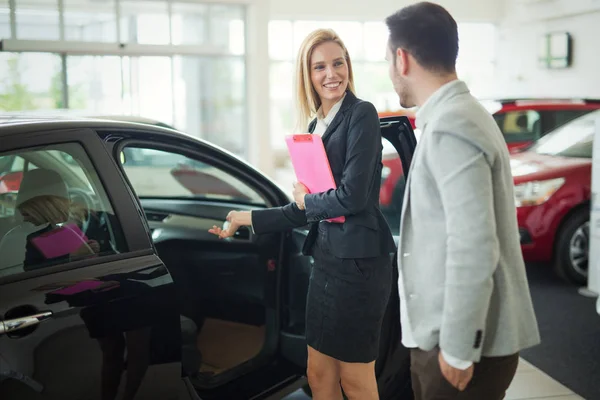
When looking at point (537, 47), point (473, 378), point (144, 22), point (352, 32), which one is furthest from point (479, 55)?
point (473, 378)

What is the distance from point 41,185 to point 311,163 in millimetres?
833

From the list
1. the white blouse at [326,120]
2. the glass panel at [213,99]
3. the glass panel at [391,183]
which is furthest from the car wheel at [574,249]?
the glass panel at [213,99]

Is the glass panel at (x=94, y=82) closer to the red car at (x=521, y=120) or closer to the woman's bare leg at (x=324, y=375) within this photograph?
the red car at (x=521, y=120)

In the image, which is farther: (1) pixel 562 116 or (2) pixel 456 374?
(1) pixel 562 116

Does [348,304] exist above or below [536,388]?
above

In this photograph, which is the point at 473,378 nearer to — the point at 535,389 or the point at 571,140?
the point at 535,389

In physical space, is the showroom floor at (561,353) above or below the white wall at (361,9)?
below

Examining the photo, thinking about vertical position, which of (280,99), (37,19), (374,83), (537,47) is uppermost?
(37,19)

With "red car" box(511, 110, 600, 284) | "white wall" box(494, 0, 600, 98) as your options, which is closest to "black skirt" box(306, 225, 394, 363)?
"red car" box(511, 110, 600, 284)

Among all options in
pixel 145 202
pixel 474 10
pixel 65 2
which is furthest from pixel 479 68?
pixel 145 202

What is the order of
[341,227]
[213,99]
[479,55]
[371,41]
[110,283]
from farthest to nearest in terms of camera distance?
[479,55]
[371,41]
[213,99]
[341,227]
[110,283]

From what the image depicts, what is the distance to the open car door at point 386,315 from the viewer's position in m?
2.50

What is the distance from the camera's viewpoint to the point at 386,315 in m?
2.58

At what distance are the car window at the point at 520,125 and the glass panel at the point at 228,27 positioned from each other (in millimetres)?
6411
